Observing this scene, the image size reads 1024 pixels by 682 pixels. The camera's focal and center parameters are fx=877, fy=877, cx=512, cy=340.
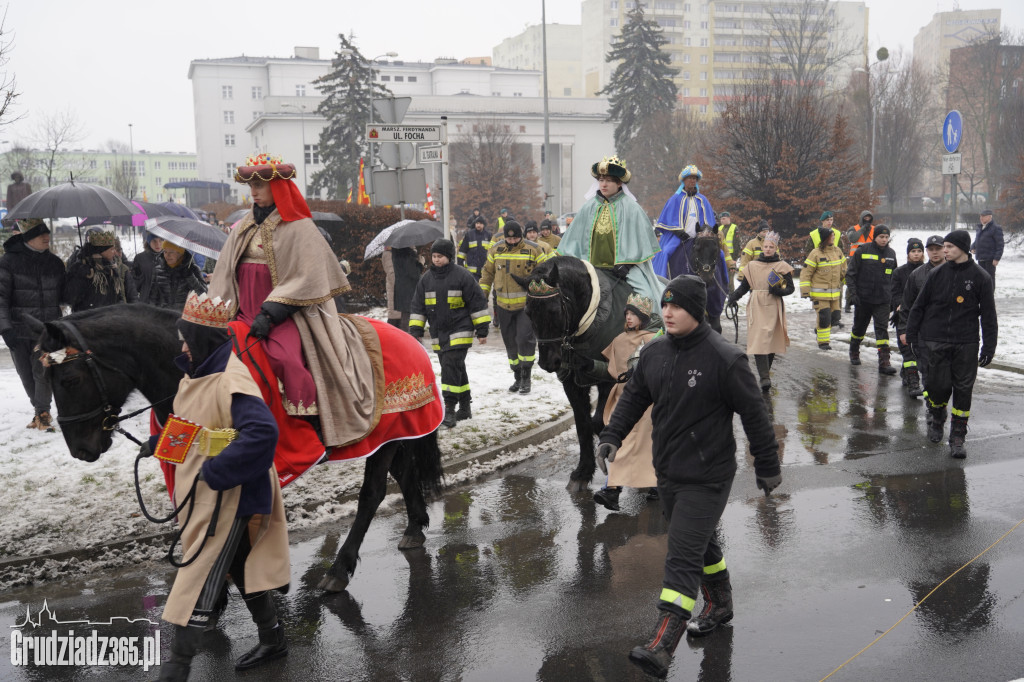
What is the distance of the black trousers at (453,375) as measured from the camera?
9633 millimetres

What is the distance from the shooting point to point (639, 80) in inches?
2378

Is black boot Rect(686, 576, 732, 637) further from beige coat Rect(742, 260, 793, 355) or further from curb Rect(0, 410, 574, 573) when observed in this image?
beige coat Rect(742, 260, 793, 355)

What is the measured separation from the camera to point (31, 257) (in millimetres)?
8984

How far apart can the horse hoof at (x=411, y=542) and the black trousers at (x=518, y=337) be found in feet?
16.3

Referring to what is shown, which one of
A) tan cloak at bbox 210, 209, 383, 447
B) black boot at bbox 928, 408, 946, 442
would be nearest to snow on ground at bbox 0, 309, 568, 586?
tan cloak at bbox 210, 209, 383, 447

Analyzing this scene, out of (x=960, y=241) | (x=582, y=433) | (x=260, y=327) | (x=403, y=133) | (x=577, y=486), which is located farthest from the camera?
(x=403, y=133)

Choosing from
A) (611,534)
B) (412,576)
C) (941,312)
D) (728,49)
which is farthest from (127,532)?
(728,49)

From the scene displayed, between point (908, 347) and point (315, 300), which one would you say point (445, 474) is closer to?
point (315, 300)

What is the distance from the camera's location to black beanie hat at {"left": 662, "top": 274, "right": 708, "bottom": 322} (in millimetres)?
4516

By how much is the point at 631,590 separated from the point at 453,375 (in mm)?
4559

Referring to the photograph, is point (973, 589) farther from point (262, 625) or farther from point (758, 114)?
point (758, 114)

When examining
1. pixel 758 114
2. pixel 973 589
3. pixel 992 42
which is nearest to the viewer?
pixel 973 589

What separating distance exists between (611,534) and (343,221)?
46.9ft

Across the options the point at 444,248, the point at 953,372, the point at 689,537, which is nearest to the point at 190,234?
the point at 444,248
